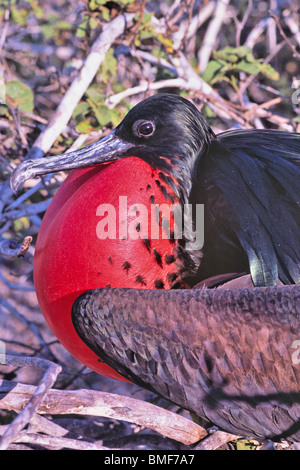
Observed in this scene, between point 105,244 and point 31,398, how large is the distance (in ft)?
1.21

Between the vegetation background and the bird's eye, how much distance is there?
0.47 m

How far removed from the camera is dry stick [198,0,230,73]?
2.53m

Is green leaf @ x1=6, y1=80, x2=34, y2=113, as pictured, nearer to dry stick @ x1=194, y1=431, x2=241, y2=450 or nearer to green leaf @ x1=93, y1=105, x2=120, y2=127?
green leaf @ x1=93, y1=105, x2=120, y2=127

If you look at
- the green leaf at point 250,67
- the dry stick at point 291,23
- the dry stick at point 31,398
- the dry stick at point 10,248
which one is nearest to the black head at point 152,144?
the dry stick at point 10,248

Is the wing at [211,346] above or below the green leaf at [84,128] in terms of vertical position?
below

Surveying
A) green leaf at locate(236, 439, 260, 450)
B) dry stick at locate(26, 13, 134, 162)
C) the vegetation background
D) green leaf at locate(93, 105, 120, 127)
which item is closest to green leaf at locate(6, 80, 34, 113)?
the vegetation background

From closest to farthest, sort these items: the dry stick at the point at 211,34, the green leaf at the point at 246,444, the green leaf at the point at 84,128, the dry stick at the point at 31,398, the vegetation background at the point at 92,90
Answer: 1. the dry stick at the point at 31,398
2. the green leaf at the point at 246,444
3. the vegetation background at the point at 92,90
4. the green leaf at the point at 84,128
5. the dry stick at the point at 211,34

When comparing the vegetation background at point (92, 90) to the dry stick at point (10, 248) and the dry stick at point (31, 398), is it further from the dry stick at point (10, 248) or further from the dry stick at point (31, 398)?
the dry stick at point (31, 398)

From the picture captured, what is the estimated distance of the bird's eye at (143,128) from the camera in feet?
5.00

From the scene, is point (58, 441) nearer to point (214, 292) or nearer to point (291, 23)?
point (214, 292)

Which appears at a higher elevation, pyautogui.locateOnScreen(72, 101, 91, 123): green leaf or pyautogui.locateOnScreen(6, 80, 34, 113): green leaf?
pyautogui.locateOnScreen(6, 80, 34, 113): green leaf

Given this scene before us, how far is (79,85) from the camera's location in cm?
210

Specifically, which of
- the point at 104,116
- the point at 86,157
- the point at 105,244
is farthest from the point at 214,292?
the point at 104,116

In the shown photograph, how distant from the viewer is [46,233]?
1483mm
